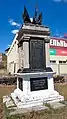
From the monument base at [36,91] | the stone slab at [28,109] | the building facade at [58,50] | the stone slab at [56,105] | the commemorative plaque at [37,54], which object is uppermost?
the building facade at [58,50]

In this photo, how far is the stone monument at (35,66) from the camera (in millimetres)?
6379

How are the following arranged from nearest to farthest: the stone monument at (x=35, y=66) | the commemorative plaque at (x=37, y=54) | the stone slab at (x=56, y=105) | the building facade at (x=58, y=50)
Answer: the stone slab at (x=56, y=105) < the stone monument at (x=35, y=66) < the commemorative plaque at (x=37, y=54) < the building facade at (x=58, y=50)

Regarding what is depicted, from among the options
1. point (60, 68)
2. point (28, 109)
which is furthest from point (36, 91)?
point (60, 68)

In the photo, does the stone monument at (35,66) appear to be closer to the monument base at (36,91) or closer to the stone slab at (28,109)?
the monument base at (36,91)

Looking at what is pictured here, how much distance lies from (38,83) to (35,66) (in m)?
0.84

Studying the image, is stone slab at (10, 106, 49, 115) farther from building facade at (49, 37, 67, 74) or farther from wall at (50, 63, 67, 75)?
building facade at (49, 37, 67, 74)

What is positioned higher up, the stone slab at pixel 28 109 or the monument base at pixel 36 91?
the monument base at pixel 36 91

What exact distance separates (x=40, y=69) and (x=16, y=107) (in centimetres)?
210

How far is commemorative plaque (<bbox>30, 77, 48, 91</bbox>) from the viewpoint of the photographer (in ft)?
21.4

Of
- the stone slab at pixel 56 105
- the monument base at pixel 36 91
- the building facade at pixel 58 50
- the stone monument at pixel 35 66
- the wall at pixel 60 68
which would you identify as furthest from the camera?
the building facade at pixel 58 50

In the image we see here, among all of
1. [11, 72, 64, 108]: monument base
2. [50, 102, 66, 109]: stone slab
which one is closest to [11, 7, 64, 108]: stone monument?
[11, 72, 64, 108]: monument base

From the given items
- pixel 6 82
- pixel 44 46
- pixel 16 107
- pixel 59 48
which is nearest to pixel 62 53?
pixel 59 48

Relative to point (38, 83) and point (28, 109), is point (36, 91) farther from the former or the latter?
point (28, 109)

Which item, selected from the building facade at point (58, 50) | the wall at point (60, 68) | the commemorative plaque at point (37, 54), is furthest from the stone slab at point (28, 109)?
the building facade at point (58, 50)
